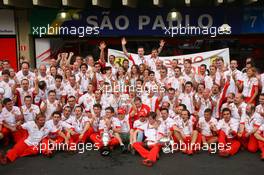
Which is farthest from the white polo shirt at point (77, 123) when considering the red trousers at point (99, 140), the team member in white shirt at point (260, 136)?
the team member in white shirt at point (260, 136)

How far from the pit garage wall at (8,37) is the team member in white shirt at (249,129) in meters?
6.92

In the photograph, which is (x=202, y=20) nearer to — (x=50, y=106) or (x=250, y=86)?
(x=250, y=86)

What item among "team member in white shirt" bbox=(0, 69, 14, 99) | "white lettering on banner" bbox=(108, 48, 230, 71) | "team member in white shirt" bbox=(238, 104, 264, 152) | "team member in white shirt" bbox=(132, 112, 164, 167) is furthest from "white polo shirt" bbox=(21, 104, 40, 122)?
"team member in white shirt" bbox=(238, 104, 264, 152)

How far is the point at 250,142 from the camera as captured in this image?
7383mm

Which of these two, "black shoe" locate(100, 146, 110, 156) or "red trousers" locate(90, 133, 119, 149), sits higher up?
"red trousers" locate(90, 133, 119, 149)

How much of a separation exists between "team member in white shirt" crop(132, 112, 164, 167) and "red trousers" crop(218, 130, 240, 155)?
1.13m

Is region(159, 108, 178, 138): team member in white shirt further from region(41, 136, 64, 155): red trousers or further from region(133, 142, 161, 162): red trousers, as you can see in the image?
region(41, 136, 64, 155): red trousers

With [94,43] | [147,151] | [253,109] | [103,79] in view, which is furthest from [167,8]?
[147,151]

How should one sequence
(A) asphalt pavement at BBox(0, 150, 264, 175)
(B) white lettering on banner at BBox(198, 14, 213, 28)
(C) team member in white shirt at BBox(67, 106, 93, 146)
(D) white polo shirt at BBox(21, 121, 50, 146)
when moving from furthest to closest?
(B) white lettering on banner at BBox(198, 14, 213, 28) → (C) team member in white shirt at BBox(67, 106, 93, 146) → (D) white polo shirt at BBox(21, 121, 50, 146) → (A) asphalt pavement at BBox(0, 150, 264, 175)

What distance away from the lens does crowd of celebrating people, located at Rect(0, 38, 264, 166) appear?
7371mm

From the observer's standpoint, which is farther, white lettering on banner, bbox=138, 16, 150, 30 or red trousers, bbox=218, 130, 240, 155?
white lettering on banner, bbox=138, 16, 150, 30

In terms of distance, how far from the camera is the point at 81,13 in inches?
438

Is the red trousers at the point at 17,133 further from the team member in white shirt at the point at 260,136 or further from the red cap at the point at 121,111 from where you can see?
the team member in white shirt at the point at 260,136

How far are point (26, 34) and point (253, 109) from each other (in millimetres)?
6781
